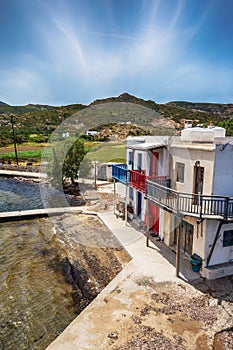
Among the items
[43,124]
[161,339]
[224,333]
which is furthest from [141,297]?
[43,124]

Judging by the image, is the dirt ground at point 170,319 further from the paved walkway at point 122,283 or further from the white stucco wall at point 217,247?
the white stucco wall at point 217,247

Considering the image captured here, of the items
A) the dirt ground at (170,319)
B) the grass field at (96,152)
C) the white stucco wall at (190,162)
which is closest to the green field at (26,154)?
the grass field at (96,152)

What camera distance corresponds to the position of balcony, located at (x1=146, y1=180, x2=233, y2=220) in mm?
9491

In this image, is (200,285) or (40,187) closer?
(200,285)

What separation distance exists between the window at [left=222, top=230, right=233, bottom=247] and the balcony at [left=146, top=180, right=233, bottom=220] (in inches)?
51.2

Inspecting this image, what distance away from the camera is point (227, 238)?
10672mm

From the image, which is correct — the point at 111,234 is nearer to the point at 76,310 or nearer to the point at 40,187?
the point at 76,310

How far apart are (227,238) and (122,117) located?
43219mm

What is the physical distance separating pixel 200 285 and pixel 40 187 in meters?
25.5

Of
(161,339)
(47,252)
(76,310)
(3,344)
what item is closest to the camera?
(161,339)

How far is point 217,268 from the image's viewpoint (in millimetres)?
10406

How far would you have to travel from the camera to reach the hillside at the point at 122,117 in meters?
49.7

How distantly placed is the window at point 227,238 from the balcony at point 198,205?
1301mm

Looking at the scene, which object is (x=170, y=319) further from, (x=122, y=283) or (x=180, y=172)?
(x=180, y=172)
